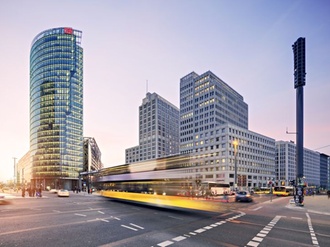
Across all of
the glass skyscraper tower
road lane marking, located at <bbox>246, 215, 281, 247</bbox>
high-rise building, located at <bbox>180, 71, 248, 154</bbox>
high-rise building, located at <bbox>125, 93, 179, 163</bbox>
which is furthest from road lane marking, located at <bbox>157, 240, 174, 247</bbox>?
high-rise building, located at <bbox>125, 93, 179, 163</bbox>

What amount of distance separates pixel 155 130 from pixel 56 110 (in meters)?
69.4

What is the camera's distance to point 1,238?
10477mm

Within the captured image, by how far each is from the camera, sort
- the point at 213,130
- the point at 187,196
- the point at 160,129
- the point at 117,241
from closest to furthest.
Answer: the point at 117,241, the point at 187,196, the point at 213,130, the point at 160,129

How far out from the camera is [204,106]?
131 metres

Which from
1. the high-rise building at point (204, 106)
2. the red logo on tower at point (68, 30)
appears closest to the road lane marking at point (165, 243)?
the high-rise building at point (204, 106)

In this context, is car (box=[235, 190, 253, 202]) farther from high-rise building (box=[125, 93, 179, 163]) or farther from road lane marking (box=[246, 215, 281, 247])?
high-rise building (box=[125, 93, 179, 163])

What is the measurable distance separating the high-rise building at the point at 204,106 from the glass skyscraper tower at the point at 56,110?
72.3 metres

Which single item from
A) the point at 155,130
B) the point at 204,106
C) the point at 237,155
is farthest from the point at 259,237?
the point at 155,130

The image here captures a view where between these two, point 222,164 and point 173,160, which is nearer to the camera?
point 173,160

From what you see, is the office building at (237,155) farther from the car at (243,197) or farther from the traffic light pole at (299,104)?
the traffic light pole at (299,104)

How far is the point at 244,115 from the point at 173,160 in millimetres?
151744

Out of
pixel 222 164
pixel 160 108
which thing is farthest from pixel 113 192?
pixel 160 108

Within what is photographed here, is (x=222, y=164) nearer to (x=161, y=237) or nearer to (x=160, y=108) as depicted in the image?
Answer: (x=160, y=108)

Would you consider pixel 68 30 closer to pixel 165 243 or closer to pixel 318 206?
pixel 318 206
